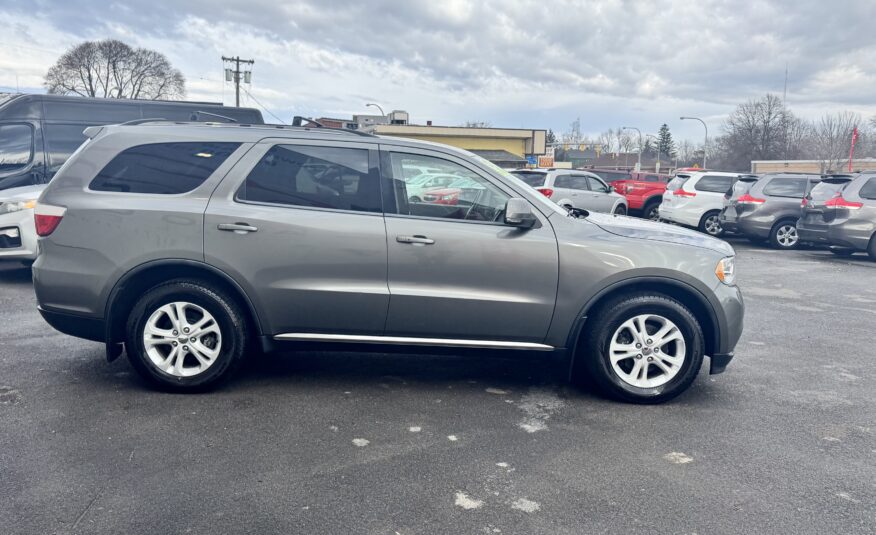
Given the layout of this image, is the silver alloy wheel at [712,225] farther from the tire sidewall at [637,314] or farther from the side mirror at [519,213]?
the side mirror at [519,213]

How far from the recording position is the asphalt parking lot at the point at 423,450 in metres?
2.94

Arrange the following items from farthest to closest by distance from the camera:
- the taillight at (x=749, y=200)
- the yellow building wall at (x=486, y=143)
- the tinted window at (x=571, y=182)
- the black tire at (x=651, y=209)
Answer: the yellow building wall at (x=486, y=143)
the black tire at (x=651, y=209)
the tinted window at (x=571, y=182)
the taillight at (x=749, y=200)

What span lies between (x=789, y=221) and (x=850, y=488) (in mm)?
12250

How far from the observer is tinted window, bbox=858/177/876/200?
11.8m

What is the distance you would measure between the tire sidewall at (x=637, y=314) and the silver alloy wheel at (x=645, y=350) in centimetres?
3

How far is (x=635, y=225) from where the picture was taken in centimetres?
477

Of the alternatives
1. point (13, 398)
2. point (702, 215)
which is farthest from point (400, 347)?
point (702, 215)

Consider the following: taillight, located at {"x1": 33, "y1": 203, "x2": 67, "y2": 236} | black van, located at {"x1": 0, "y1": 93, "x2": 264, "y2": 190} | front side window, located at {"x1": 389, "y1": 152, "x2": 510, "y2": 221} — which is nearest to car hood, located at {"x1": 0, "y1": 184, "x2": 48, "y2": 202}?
black van, located at {"x1": 0, "y1": 93, "x2": 264, "y2": 190}

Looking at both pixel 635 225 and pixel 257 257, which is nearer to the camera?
pixel 257 257

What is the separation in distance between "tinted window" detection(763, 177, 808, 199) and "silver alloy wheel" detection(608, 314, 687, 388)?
11395mm

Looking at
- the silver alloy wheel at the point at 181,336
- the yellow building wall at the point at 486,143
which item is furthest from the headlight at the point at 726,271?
the yellow building wall at the point at 486,143

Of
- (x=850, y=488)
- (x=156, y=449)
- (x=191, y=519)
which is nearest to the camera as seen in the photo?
(x=191, y=519)

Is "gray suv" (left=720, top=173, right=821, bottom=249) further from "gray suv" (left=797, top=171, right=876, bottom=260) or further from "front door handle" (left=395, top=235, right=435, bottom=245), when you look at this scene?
"front door handle" (left=395, top=235, right=435, bottom=245)

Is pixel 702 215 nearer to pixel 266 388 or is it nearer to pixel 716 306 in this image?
pixel 716 306
